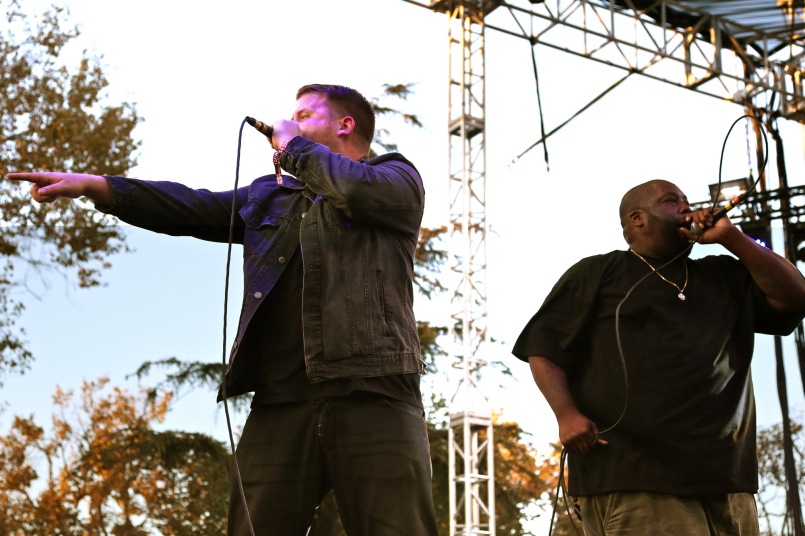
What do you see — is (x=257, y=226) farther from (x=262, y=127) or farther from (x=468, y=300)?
(x=468, y=300)

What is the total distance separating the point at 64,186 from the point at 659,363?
1586mm

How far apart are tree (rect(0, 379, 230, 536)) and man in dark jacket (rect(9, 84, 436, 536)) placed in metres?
10.8

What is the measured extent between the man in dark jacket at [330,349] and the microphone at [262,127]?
1 centimetres

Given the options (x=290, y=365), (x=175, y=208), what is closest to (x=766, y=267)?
(x=290, y=365)

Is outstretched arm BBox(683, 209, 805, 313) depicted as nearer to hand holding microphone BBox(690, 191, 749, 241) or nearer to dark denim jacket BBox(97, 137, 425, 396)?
hand holding microphone BBox(690, 191, 749, 241)

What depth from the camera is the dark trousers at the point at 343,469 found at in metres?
2.29

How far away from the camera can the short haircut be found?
2648 mm

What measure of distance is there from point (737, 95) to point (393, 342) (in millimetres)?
10713

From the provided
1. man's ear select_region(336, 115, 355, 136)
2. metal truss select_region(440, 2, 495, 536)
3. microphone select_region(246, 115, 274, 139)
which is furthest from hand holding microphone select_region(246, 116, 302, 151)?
metal truss select_region(440, 2, 495, 536)

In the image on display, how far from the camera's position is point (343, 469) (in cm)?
232

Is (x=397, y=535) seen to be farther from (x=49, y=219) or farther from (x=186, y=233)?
(x=49, y=219)

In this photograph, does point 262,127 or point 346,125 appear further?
point 346,125

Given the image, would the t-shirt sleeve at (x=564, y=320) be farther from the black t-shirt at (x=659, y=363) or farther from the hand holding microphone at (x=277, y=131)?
the hand holding microphone at (x=277, y=131)

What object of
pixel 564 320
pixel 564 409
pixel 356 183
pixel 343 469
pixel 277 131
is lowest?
pixel 343 469
